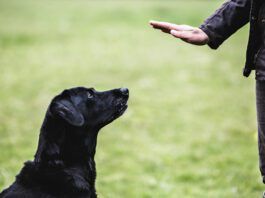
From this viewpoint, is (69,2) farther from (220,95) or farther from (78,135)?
(78,135)

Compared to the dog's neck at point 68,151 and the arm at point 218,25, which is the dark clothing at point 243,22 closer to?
the arm at point 218,25

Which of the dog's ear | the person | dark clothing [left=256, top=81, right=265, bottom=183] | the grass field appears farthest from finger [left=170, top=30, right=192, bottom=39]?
the grass field

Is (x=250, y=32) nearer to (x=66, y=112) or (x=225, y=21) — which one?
(x=225, y=21)

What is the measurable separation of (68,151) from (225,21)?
156cm

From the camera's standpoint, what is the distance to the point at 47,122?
4.04 m

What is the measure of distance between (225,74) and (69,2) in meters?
19.7

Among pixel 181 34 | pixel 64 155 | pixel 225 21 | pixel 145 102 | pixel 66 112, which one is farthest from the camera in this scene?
pixel 145 102

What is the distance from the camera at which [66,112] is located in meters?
4.01

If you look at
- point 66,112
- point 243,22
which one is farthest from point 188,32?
point 66,112

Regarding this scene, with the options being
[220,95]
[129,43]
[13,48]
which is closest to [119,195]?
[220,95]

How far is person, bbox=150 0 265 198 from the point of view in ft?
11.4

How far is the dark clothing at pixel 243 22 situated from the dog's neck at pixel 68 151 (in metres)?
1.30

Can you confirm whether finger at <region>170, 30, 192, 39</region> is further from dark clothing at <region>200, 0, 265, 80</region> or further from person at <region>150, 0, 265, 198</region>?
dark clothing at <region>200, 0, 265, 80</region>

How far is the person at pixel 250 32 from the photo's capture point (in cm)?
349
